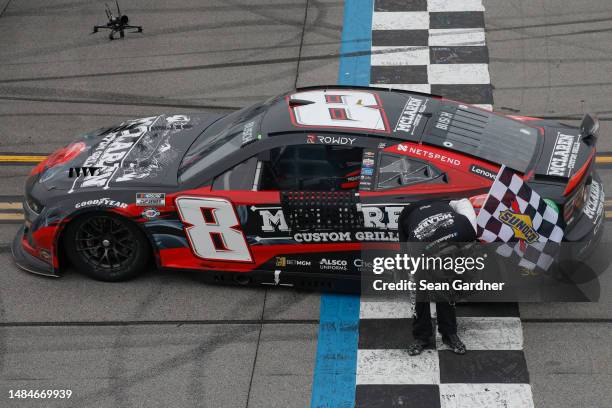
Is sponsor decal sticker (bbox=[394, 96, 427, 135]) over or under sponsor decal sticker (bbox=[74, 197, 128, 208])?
over

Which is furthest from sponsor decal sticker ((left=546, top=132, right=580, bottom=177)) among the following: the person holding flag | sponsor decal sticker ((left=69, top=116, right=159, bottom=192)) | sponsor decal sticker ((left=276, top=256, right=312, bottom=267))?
sponsor decal sticker ((left=69, top=116, right=159, bottom=192))

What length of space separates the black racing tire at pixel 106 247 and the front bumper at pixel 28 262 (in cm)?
21

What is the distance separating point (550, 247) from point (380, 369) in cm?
144

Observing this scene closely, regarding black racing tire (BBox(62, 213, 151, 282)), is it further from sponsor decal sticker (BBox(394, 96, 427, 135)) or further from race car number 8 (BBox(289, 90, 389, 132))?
sponsor decal sticker (BBox(394, 96, 427, 135))

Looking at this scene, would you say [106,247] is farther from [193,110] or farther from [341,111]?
[193,110]

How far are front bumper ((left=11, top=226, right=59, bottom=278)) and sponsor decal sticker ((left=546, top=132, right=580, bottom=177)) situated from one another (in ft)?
12.7

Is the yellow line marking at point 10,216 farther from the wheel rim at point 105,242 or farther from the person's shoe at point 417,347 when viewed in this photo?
the person's shoe at point 417,347

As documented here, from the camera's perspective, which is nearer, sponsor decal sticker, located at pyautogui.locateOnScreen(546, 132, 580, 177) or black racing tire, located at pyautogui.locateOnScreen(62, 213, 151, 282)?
sponsor decal sticker, located at pyautogui.locateOnScreen(546, 132, 580, 177)

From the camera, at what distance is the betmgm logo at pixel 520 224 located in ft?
20.2

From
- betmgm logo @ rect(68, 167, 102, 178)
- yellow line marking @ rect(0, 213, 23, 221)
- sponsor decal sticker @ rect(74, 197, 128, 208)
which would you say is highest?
betmgm logo @ rect(68, 167, 102, 178)

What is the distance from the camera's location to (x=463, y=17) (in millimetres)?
11023

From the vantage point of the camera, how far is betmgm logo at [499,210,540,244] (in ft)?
20.2

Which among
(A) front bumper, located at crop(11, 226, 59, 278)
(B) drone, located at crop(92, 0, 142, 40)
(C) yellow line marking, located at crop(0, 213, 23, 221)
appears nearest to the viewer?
(A) front bumper, located at crop(11, 226, 59, 278)

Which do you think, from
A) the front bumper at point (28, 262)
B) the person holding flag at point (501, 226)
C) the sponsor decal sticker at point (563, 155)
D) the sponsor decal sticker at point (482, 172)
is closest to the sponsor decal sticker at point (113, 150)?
the front bumper at point (28, 262)
